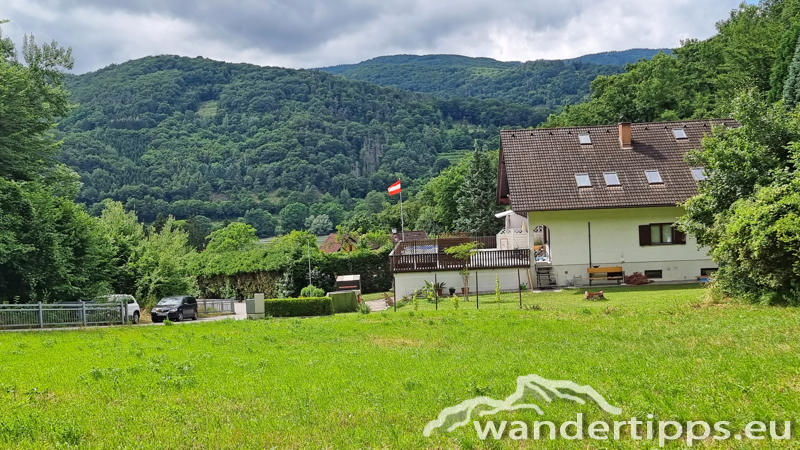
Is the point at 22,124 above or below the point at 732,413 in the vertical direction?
above

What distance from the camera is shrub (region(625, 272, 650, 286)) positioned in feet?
94.4

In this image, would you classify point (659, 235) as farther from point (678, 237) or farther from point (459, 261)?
point (459, 261)

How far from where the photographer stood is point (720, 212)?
1817 cm

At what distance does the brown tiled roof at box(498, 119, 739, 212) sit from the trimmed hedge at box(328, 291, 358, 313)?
954cm

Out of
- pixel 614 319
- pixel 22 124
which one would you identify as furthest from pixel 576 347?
pixel 22 124

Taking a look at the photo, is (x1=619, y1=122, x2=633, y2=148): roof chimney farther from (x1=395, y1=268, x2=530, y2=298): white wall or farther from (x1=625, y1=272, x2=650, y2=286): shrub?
(x1=395, y1=268, x2=530, y2=298): white wall

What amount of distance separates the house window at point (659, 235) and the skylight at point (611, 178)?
2433 millimetres

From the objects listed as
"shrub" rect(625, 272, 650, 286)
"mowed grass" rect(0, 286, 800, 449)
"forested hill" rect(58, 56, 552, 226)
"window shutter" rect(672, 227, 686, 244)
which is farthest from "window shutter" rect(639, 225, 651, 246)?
"forested hill" rect(58, 56, 552, 226)

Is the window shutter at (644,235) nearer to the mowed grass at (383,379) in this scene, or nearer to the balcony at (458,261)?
the balcony at (458,261)

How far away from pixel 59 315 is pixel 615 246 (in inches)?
967

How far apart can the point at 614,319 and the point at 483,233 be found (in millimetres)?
43294

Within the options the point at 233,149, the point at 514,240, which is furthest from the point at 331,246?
the point at 233,149

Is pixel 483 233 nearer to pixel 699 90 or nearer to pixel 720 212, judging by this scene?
pixel 699 90
